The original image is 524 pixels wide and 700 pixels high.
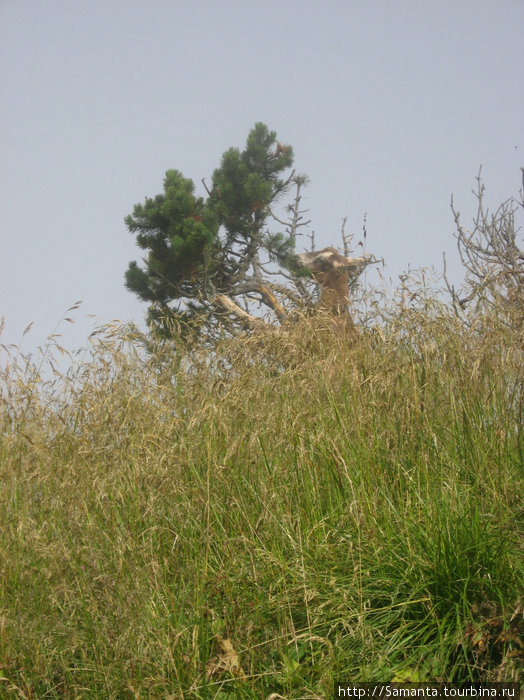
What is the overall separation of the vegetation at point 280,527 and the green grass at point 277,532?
0.04 ft

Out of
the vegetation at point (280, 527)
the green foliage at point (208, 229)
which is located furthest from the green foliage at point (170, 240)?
the vegetation at point (280, 527)

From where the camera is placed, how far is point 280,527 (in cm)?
274

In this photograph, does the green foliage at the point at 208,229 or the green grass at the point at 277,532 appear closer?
the green grass at the point at 277,532

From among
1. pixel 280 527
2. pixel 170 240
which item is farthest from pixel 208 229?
pixel 280 527

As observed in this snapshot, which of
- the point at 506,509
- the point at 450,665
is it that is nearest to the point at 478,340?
the point at 506,509

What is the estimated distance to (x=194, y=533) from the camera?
110 inches

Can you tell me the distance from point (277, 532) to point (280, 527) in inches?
1.9

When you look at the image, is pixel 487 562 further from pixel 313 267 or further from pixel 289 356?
pixel 313 267

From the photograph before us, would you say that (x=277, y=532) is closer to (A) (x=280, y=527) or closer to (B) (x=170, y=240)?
(A) (x=280, y=527)

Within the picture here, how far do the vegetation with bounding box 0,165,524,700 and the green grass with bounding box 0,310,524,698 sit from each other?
0.01 meters

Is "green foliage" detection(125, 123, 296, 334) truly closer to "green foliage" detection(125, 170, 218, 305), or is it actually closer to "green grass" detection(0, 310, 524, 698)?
"green foliage" detection(125, 170, 218, 305)

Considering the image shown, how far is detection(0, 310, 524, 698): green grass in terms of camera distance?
2250mm

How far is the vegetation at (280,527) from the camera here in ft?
7.39

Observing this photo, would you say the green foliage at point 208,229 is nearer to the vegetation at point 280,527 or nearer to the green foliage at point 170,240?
the green foliage at point 170,240
